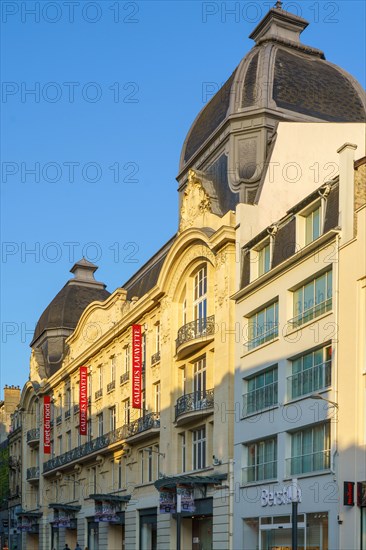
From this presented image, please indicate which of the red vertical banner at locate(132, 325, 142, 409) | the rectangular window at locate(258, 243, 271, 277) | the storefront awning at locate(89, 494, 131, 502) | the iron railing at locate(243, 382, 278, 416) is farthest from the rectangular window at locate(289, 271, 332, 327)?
the storefront awning at locate(89, 494, 131, 502)

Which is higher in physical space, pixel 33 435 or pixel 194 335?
pixel 194 335

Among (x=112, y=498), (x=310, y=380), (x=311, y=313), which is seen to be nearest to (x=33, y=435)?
(x=112, y=498)

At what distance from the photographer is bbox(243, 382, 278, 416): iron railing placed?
3378 cm

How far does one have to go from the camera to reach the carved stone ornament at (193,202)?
4112 cm

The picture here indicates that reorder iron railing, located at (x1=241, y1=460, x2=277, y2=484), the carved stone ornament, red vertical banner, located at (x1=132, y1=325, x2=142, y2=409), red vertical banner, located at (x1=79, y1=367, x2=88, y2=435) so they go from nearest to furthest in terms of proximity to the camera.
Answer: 1. iron railing, located at (x1=241, y1=460, x2=277, y2=484)
2. the carved stone ornament
3. red vertical banner, located at (x1=132, y1=325, x2=142, y2=409)
4. red vertical banner, located at (x1=79, y1=367, x2=88, y2=435)

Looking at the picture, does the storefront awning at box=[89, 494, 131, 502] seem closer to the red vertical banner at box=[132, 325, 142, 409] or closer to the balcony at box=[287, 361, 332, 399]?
the red vertical banner at box=[132, 325, 142, 409]

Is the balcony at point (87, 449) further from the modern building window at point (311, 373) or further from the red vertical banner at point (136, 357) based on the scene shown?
the modern building window at point (311, 373)

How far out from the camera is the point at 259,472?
34.4m

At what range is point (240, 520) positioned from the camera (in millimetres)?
35250

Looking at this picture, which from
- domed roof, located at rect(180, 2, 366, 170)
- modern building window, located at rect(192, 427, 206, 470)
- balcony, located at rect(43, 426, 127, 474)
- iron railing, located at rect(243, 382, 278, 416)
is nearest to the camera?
iron railing, located at rect(243, 382, 278, 416)

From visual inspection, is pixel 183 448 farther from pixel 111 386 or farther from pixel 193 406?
pixel 111 386

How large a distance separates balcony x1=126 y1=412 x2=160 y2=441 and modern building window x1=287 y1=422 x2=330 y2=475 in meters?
14.0

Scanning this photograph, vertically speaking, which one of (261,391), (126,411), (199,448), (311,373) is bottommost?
(199,448)

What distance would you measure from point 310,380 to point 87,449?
29.7 metres
